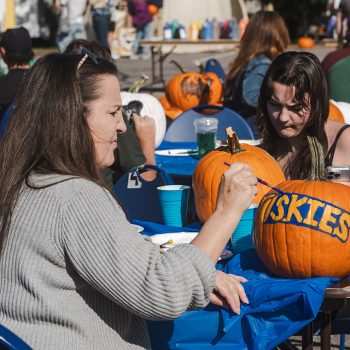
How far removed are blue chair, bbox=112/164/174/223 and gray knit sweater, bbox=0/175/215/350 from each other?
1565 millimetres

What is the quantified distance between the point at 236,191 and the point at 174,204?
986 mm

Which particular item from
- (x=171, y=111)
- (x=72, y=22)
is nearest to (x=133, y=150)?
(x=171, y=111)

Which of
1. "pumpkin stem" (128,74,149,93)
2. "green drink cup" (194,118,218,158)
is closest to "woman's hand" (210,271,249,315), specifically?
"green drink cup" (194,118,218,158)

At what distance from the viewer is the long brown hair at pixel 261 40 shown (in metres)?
6.58

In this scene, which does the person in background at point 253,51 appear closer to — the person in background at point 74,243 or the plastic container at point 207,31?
the person in background at point 74,243

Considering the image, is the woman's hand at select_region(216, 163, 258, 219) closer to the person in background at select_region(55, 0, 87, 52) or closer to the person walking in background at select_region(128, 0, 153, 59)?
the person in background at select_region(55, 0, 87, 52)

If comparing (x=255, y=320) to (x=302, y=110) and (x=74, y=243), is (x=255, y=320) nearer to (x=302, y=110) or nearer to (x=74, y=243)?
(x=74, y=243)

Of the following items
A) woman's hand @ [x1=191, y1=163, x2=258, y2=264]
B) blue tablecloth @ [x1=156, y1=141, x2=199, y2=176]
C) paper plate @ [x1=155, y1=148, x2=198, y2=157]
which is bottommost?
paper plate @ [x1=155, y1=148, x2=198, y2=157]

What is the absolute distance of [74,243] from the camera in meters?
2.05

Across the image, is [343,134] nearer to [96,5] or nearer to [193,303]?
[193,303]

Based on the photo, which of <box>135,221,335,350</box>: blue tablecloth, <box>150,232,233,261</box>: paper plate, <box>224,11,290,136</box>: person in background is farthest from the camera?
<box>224,11,290,136</box>: person in background

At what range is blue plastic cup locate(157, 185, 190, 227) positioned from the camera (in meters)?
3.17

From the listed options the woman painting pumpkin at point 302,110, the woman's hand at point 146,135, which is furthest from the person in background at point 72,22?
the woman painting pumpkin at point 302,110

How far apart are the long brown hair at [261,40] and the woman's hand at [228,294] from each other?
4390 mm
